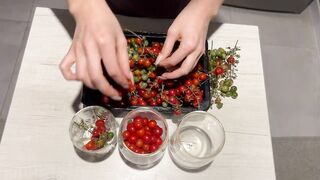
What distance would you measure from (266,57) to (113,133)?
1056 mm

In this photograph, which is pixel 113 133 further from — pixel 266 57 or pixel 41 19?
pixel 266 57

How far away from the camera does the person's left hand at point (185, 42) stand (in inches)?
26.6

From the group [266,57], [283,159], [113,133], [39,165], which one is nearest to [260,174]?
[113,133]

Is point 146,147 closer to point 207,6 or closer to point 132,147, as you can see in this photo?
point 132,147

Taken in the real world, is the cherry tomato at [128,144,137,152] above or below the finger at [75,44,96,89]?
below

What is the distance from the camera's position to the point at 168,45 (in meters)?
0.68

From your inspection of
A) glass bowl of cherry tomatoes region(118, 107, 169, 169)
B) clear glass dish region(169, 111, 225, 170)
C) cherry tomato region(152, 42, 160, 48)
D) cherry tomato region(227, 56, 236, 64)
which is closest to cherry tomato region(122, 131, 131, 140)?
glass bowl of cherry tomatoes region(118, 107, 169, 169)

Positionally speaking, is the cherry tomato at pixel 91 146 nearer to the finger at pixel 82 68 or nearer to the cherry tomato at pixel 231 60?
the finger at pixel 82 68

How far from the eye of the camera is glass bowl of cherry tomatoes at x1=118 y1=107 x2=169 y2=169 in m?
0.69

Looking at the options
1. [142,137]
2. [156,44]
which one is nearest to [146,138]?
[142,137]

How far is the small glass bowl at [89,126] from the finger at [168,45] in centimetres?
17

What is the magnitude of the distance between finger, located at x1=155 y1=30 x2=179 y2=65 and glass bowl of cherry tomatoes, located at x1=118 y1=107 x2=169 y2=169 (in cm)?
11

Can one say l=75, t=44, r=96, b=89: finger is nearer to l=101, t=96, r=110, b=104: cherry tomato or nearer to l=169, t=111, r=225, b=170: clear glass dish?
l=101, t=96, r=110, b=104: cherry tomato

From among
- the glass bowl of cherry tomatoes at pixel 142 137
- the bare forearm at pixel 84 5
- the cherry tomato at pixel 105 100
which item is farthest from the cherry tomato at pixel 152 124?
the bare forearm at pixel 84 5
